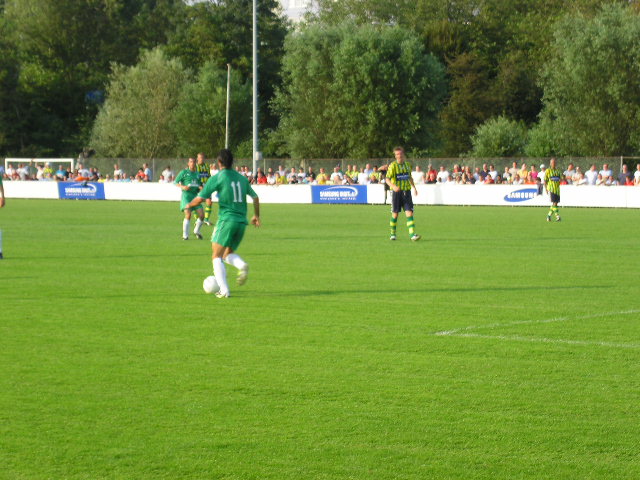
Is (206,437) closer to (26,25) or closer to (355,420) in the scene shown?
(355,420)

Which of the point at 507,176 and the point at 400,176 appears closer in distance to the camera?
the point at 400,176

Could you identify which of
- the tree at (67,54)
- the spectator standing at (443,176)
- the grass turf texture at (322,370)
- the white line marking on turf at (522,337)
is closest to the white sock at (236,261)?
the grass turf texture at (322,370)

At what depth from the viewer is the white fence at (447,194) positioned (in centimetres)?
4097

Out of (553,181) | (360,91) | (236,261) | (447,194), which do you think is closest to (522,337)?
(236,261)

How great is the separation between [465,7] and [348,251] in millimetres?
72700

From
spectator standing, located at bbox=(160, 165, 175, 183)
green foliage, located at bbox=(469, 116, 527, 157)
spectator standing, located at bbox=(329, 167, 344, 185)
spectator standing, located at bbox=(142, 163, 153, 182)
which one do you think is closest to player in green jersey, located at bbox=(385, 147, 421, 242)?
spectator standing, located at bbox=(329, 167, 344, 185)

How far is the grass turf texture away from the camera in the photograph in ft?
20.2

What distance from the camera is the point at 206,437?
655 centimetres

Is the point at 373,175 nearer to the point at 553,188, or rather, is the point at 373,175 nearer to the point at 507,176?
the point at 507,176

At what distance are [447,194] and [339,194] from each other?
5.04 metres

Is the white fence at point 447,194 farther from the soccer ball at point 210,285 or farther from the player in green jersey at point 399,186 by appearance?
the soccer ball at point 210,285

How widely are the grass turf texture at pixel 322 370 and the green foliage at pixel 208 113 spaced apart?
57626mm

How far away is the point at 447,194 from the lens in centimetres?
4447

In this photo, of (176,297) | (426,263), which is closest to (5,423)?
(176,297)
